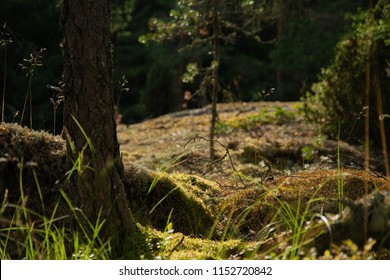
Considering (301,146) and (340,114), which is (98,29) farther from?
(340,114)

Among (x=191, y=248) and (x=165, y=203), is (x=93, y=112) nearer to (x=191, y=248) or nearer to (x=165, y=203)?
(x=191, y=248)

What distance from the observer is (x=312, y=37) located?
23734mm

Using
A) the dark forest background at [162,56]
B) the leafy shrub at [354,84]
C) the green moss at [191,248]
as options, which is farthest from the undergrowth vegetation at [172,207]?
the dark forest background at [162,56]

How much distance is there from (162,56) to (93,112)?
75.1 ft

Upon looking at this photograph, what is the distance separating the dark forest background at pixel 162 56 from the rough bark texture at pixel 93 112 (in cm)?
1525

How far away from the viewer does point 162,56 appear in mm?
26516

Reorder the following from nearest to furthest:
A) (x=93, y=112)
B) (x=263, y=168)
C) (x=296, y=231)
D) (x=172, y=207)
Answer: (x=296, y=231) → (x=93, y=112) → (x=172, y=207) → (x=263, y=168)

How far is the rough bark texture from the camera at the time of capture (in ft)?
12.5

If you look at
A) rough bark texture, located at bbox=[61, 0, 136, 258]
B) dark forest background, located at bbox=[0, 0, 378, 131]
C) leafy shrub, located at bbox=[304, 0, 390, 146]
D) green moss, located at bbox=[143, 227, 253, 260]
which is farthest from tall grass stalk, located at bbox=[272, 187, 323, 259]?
dark forest background, located at bbox=[0, 0, 378, 131]

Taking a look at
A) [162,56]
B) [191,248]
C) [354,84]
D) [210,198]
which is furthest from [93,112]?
[162,56]

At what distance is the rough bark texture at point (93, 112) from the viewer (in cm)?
380

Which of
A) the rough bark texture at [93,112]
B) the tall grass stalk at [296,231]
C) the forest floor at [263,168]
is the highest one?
the rough bark texture at [93,112]

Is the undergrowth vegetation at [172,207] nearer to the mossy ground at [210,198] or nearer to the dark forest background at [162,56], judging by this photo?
the mossy ground at [210,198]

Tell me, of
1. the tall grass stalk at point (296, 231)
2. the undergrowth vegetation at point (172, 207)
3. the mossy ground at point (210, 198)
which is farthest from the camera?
the undergrowth vegetation at point (172, 207)
